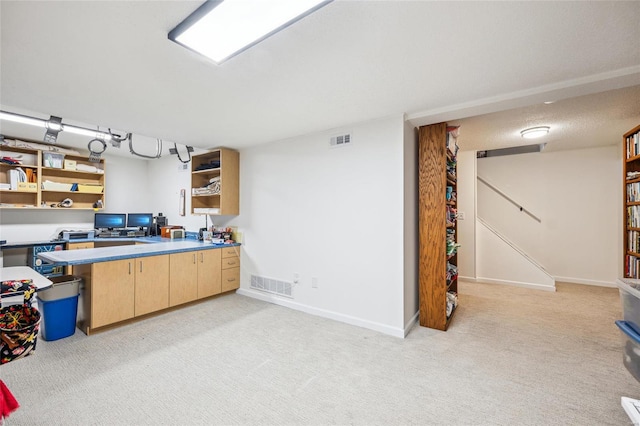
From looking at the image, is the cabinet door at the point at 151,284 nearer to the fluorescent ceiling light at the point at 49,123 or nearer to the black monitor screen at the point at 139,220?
the fluorescent ceiling light at the point at 49,123

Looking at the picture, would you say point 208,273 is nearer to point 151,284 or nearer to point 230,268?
point 230,268

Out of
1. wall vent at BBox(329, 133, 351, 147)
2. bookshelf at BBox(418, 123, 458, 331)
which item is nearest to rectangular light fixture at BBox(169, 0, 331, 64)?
wall vent at BBox(329, 133, 351, 147)

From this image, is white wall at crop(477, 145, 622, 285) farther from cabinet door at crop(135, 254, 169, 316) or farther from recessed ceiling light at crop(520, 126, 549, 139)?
cabinet door at crop(135, 254, 169, 316)

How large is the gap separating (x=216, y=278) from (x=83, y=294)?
5.03 ft

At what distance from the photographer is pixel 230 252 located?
428cm

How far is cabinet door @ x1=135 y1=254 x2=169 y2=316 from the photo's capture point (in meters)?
3.19

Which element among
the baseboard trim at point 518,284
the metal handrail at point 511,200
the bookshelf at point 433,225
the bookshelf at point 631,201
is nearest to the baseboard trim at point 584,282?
the baseboard trim at point 518,284

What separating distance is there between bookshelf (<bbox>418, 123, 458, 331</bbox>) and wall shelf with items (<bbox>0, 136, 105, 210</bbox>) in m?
5.87

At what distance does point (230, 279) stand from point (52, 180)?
379 centimetres

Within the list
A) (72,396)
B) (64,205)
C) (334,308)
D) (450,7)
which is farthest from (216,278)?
(450,7)

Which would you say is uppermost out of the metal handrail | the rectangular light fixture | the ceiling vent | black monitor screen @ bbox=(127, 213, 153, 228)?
the ceiling vent

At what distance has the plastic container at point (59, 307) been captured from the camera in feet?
8.68

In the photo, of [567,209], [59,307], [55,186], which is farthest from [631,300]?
[55,186]

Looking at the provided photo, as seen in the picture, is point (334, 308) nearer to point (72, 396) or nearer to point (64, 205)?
point (72, 396)
